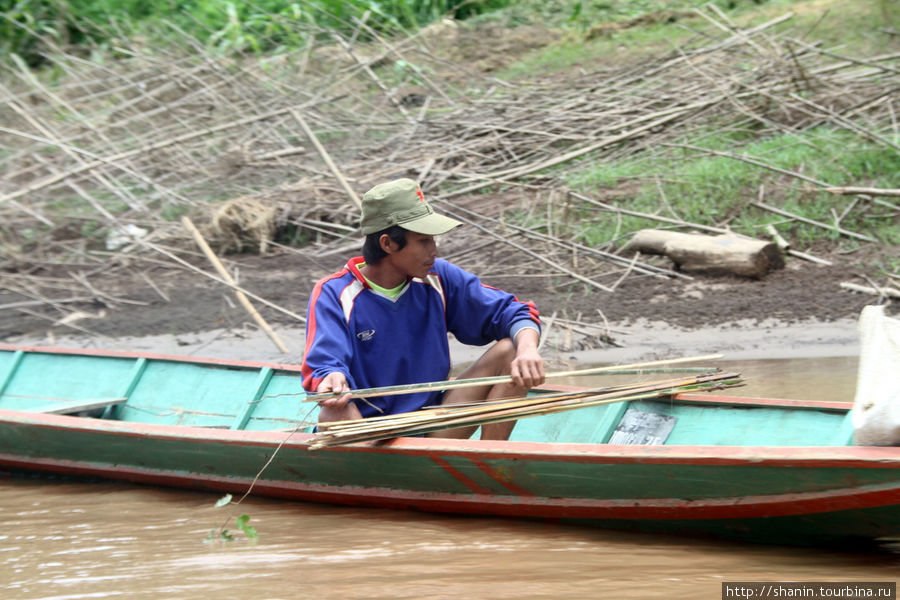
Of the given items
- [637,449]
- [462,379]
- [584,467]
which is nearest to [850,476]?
[637,449]

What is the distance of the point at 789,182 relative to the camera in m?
8.02

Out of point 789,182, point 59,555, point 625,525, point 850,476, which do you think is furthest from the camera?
point 789,182

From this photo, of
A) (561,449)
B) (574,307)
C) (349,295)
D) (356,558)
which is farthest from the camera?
(574,307)

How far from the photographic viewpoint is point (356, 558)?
331cm

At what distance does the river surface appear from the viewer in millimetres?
2902

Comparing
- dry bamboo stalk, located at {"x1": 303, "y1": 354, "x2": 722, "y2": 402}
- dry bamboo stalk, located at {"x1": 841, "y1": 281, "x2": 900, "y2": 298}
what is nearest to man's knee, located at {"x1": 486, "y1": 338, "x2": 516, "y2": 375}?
dry bamboo stalk, located at {"x1": 303, "y1": 354, "x2": 722, "y2": 402}

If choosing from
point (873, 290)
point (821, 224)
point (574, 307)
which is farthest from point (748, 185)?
point (574, 307)

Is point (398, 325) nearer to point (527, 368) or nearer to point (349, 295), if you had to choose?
point (349, 295)

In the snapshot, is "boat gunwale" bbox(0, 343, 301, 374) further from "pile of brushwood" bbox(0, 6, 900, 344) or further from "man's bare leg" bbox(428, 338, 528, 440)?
"pile of brushwood" bbox(0, 6, 900, 344)

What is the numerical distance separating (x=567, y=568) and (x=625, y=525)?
40 cm

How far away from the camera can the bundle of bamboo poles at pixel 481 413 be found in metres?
3.33

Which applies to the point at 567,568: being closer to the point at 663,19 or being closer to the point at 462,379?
the point at 462,379

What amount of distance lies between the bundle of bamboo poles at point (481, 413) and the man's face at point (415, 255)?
56 centimetres

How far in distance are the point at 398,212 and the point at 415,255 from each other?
0.59 feet
